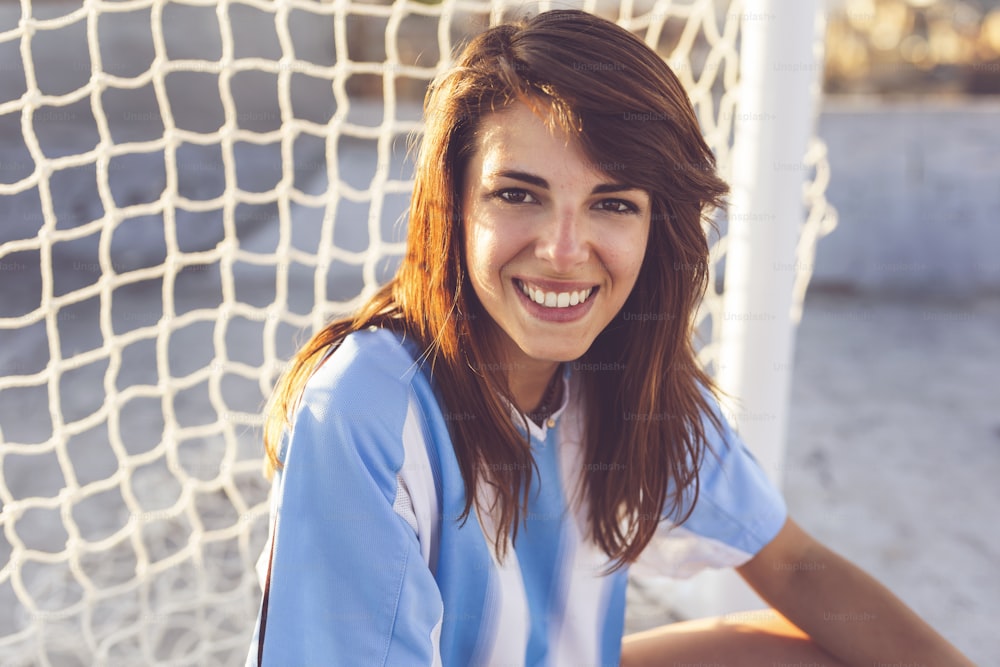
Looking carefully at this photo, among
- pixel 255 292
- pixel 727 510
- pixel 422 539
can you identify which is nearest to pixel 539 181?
pixel 422 539

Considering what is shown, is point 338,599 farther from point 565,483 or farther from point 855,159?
point 855,159

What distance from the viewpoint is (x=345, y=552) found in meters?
0.82

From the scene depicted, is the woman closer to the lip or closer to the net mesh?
the lip

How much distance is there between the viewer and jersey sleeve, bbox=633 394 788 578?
114 cm

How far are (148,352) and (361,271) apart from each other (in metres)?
1.34

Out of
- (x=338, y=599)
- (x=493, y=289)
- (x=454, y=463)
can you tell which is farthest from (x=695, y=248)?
(x=338, y=599)

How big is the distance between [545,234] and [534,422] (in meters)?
0.25

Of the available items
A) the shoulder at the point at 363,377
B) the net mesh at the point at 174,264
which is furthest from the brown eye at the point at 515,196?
the net mesh at the point at 174,264

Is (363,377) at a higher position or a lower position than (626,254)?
lower

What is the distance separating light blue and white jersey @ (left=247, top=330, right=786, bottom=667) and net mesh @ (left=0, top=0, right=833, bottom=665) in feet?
1.18

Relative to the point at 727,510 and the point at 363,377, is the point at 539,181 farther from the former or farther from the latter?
the point at 727,510

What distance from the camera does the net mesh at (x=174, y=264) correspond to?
1.64 metres

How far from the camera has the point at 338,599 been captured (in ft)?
2.70

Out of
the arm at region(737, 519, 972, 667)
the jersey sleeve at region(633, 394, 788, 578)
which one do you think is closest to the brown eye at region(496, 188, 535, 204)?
the jersey sleeve at region(633, 394, 788, 578)
